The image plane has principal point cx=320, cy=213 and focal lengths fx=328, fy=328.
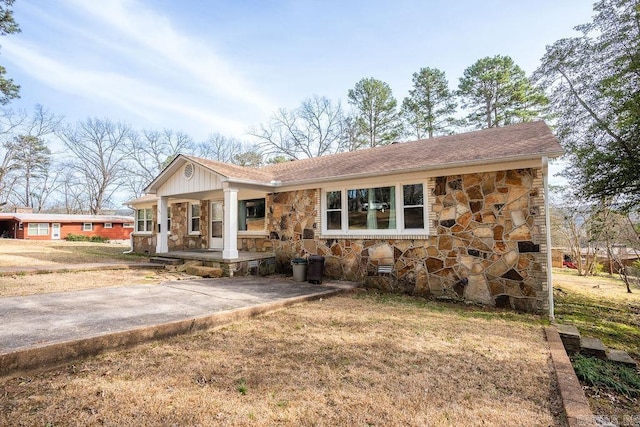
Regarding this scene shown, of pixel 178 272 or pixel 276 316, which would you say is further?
pixel 178 272

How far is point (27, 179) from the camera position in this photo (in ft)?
122

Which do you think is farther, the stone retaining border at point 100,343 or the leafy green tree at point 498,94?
the leafy green tree at point 498,94

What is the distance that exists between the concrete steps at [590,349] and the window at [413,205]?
136 inches

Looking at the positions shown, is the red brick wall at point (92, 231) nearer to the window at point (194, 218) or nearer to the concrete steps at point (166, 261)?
the window at point (194, 218)

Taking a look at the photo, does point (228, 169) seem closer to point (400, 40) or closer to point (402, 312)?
point (402, 312)

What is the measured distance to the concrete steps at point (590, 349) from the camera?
4456 millimetres

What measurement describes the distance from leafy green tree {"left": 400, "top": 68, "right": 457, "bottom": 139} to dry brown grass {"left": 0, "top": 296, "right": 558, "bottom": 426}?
21.0m

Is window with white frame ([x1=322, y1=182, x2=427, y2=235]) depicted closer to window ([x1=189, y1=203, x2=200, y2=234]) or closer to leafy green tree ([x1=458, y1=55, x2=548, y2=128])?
window ([x1=189, y1=203, x2=200, y2=234])

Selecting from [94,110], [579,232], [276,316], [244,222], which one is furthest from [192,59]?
[94,110]

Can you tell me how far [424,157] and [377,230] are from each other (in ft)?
7.12

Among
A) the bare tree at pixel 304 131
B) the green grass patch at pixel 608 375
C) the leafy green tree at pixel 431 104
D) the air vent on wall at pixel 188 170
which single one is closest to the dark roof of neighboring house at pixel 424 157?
the air vent on wall at pixel 188 170

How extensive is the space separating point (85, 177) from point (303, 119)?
28571 millimetres

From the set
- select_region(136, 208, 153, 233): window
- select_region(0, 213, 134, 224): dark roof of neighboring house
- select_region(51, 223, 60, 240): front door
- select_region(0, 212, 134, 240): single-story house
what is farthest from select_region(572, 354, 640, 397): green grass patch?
select_region(51, 223, 60, 240): front door

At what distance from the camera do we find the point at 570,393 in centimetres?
306
